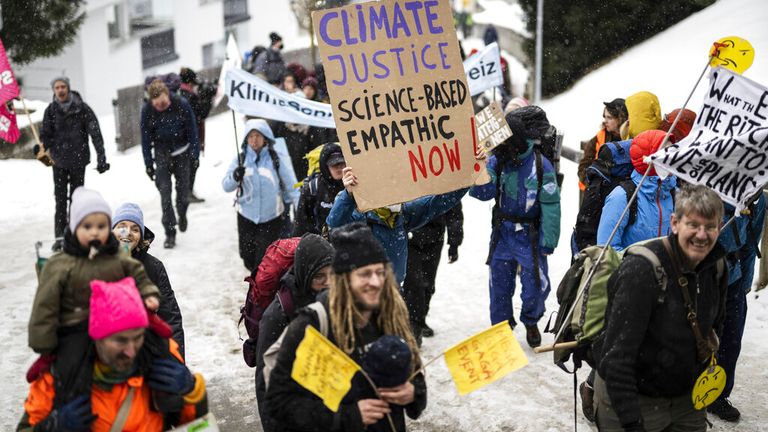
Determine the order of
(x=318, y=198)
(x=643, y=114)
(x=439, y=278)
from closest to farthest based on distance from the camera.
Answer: (x=318, y=198) → (x=643, y=114) → (x=439, y=278)

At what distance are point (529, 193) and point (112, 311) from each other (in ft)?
14.7

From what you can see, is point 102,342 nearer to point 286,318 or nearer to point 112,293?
point 112,293

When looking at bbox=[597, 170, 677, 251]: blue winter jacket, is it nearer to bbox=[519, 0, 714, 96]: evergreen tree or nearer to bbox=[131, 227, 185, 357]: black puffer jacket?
bbox=[131, 227, 185, 357]: black puffer jacket

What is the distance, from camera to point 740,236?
19.9 feet

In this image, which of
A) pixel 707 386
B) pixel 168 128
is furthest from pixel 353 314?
pixel 168 128

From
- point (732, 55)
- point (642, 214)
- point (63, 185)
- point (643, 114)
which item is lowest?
point (63, 185)

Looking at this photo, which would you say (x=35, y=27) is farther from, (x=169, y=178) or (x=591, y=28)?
(x=591, y=28)

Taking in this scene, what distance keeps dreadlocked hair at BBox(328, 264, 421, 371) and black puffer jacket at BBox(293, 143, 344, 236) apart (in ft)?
9.74

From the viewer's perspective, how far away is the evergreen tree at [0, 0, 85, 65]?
20.2 metres

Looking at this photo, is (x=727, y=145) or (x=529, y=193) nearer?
(x=727, y=145)

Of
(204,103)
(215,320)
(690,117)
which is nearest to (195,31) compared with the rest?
(204,103)

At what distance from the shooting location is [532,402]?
6578 millimetres

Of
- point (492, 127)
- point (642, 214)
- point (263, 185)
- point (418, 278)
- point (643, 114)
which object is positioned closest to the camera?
point (642, 214)

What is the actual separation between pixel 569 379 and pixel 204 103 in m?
10.2
